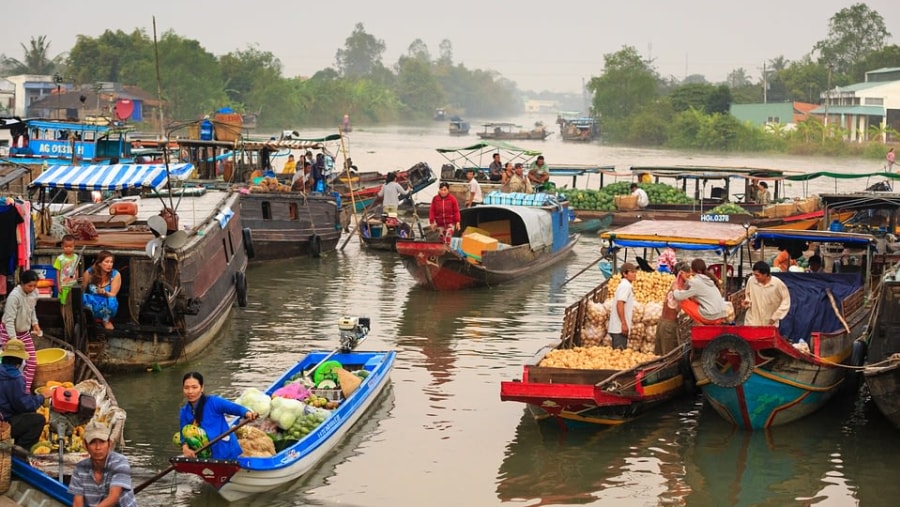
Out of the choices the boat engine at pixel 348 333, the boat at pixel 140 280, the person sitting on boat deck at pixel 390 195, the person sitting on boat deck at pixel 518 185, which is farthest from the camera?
the person sitting on boat deck at pixel 518 185

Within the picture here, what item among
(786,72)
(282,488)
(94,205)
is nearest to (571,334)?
(282,488)

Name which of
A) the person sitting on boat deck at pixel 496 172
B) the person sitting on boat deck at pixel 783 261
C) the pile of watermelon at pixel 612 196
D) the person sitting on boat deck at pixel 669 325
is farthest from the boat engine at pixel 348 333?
the pile of watermelon at pixel 612 196

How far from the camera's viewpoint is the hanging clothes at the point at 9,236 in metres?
13.7

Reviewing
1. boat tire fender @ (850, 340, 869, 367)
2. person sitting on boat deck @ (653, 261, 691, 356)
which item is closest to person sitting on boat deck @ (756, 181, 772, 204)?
boat tire fender @ (850, 340, 869, 367)

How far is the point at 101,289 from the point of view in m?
14.1

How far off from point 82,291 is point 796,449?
7.92 meters

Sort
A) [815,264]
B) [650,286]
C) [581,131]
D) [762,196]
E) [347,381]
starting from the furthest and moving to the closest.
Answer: [581,131], [762,196], [815,264], [650,286], [347,381]

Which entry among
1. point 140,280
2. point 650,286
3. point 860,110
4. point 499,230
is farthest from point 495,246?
point 860,110

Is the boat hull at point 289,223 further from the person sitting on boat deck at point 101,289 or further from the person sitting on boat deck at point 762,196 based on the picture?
the person sitting on boat deck at point 762,196

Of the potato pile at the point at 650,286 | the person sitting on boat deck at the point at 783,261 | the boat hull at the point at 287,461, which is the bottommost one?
the boat hull at the point at 287,461

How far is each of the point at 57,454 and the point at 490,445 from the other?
431 centimetres

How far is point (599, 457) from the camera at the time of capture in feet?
39.7

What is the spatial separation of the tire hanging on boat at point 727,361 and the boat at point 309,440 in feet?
11.4

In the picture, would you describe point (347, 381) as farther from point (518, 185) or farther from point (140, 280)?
point (518, 185)
